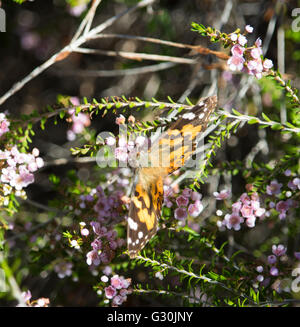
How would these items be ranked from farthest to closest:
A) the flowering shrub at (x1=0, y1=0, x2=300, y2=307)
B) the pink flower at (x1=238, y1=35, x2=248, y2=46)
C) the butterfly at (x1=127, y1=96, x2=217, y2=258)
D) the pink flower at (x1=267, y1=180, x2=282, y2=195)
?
the pink flower at (x1=267, y1=180, x2=282, y2=195), the flowering shrub at (x1=0, y1=0, x2=300, y2=307), the butterfly at (x1=127, y1=96, x2=217, y2=258), the pink flower at (x1=238, y1=35, x2=248, y2=46)

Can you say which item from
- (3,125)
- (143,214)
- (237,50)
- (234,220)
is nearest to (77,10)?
(3,125)

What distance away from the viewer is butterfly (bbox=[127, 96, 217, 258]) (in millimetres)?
2318

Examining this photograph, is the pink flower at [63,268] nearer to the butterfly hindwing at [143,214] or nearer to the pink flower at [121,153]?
the butterfly hindwing at [143,214]

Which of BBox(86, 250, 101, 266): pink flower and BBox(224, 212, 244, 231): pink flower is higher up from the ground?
BBox(224, 212, 244, 231): pink flower

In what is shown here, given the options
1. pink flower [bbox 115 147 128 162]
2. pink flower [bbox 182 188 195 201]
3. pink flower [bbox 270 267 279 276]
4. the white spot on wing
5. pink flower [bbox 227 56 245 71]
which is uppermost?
pink flower [bbox 227 56 245 71]

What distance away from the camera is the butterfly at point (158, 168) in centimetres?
232

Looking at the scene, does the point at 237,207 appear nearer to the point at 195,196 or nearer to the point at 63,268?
the point at 195,196

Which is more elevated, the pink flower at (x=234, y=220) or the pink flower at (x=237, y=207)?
the pink flower at (x=237, y=207)

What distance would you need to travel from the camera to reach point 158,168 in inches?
100

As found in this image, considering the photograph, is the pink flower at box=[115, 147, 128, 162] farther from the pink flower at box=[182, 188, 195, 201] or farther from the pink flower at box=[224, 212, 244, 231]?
the pink flower at box=[224, 212, 244, 231]

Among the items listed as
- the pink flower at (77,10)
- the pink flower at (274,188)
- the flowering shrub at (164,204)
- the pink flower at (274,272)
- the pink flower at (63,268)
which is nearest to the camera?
the flowering shrub at (164,204)

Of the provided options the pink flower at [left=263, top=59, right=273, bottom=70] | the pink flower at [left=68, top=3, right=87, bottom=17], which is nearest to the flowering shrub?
the pink flower at [left=263, top=59, right=273, bottom=70]
